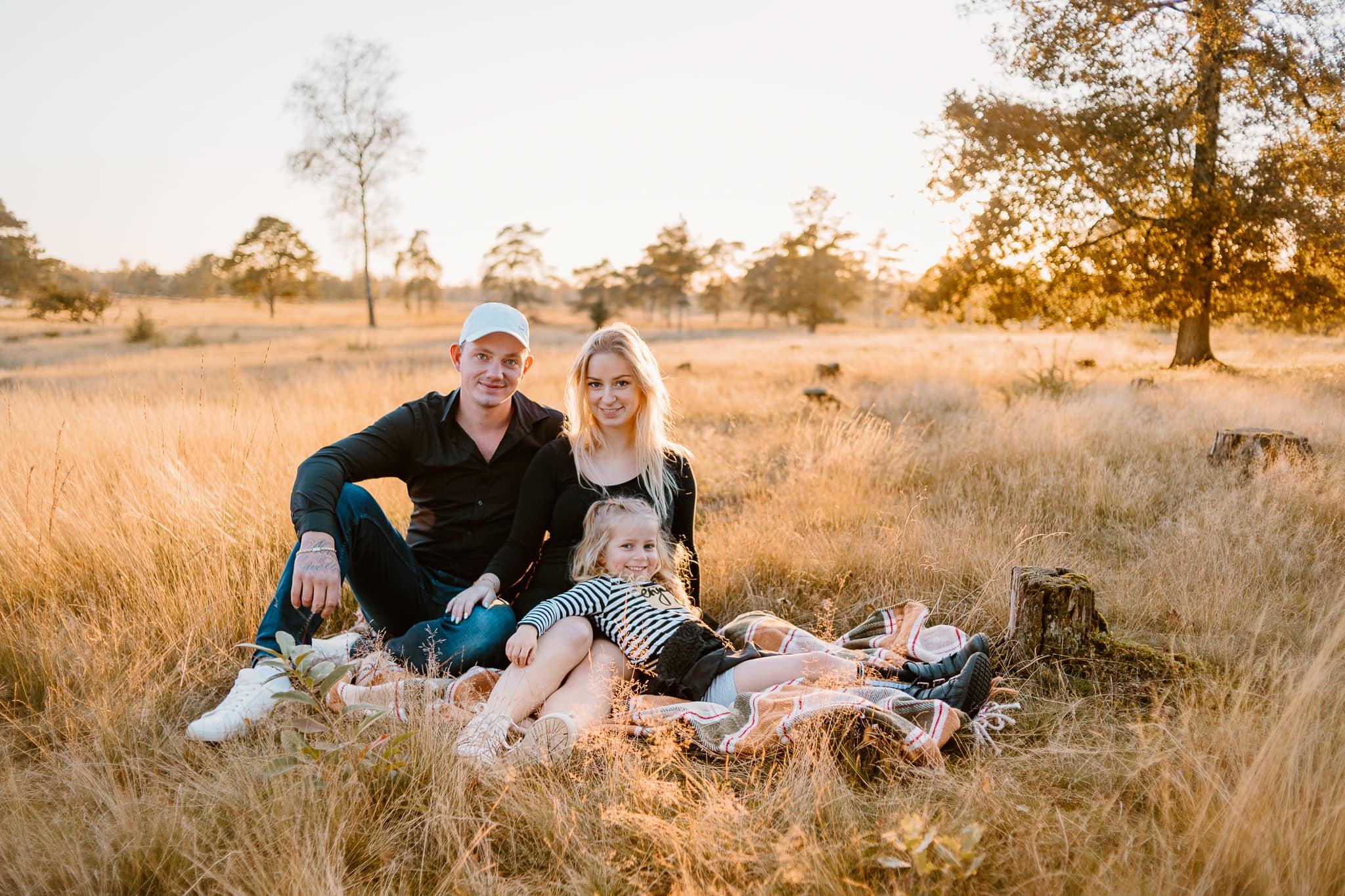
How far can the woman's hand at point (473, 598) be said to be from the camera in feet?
9.93

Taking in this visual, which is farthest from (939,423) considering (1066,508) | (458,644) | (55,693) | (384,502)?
(55,693)

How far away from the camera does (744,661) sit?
298 cm

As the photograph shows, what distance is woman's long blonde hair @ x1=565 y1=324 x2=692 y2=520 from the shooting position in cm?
336

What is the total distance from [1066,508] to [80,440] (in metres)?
6.56

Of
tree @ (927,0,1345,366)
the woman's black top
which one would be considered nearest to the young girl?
the woman's black top

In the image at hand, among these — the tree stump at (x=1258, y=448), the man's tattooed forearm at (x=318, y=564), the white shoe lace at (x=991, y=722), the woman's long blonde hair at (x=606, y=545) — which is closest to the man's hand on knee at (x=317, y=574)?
the man's tattooed forearm at (x=318, y=564)

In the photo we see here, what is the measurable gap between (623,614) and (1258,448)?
16.4ft

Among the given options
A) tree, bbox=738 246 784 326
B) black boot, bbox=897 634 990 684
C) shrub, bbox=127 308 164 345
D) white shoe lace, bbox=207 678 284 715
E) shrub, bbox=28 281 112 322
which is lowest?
white shoe lace, bbox=207 678 284 715

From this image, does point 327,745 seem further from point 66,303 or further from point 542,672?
point 66,303

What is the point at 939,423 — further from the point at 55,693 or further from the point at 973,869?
the point at 55,693

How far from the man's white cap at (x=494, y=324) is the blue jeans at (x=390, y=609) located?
2.70 ft

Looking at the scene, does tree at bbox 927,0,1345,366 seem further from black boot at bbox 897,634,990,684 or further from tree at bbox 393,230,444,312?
tree at bbox 393,230,444,312

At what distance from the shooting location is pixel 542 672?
109 inches

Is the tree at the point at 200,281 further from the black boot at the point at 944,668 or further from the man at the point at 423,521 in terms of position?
the black boot at the point at 944,668
